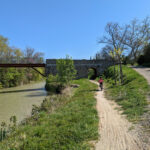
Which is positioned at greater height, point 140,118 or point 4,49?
point 4,49

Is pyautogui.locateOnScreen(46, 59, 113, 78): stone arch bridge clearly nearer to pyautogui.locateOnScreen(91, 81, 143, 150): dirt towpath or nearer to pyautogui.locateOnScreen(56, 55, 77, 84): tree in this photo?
pyautogui.locateOnScreen(56, 55, 77, 84): tree

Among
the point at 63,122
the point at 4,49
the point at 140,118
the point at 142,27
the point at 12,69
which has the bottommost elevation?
the point at 63,122

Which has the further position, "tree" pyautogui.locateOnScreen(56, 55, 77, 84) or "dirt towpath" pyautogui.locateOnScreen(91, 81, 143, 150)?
"tree" pyautogui.locateOnScreen(56, 55, 77, 84)

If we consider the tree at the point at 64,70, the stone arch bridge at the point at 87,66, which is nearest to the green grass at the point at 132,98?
the tree at the point at 64,70

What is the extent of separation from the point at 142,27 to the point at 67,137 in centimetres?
4180

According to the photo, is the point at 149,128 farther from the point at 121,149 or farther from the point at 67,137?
the point at 67,137

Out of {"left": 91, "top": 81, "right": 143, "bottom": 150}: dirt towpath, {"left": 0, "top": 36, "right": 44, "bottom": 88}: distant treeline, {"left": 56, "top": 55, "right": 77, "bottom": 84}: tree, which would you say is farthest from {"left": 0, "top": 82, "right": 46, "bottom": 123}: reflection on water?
{"left": 0, "top": 36, "right": 44, "bottom": 88}: distant treeline

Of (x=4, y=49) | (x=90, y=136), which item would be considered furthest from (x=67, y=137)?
(x=4, y=49)

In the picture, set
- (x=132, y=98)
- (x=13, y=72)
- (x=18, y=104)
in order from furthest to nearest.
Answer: (x=13, y=72) < (x=18, y=104) < (x=132, y=98)

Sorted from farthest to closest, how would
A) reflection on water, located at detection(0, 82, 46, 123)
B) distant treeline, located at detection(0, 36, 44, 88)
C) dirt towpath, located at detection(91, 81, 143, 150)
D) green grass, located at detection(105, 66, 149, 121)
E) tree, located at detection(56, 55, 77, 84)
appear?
1. distant treeline, located at detection(0, 36, 44, 88)
2. tree, located at detection(56, 55, 77, 84)
3. reflection on water, located at detection(0, 82, 46, 123)
4. green grass, located at detection(105, 66, 149, 121)
5. dirt towpath, located at detection(91, 81, 143, 150)

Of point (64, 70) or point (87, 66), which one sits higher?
point (87, 66)

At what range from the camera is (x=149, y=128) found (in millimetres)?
3568

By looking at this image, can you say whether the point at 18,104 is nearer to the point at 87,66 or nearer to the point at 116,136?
the point at 116,136

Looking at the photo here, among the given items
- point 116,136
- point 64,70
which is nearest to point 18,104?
point 64,70
